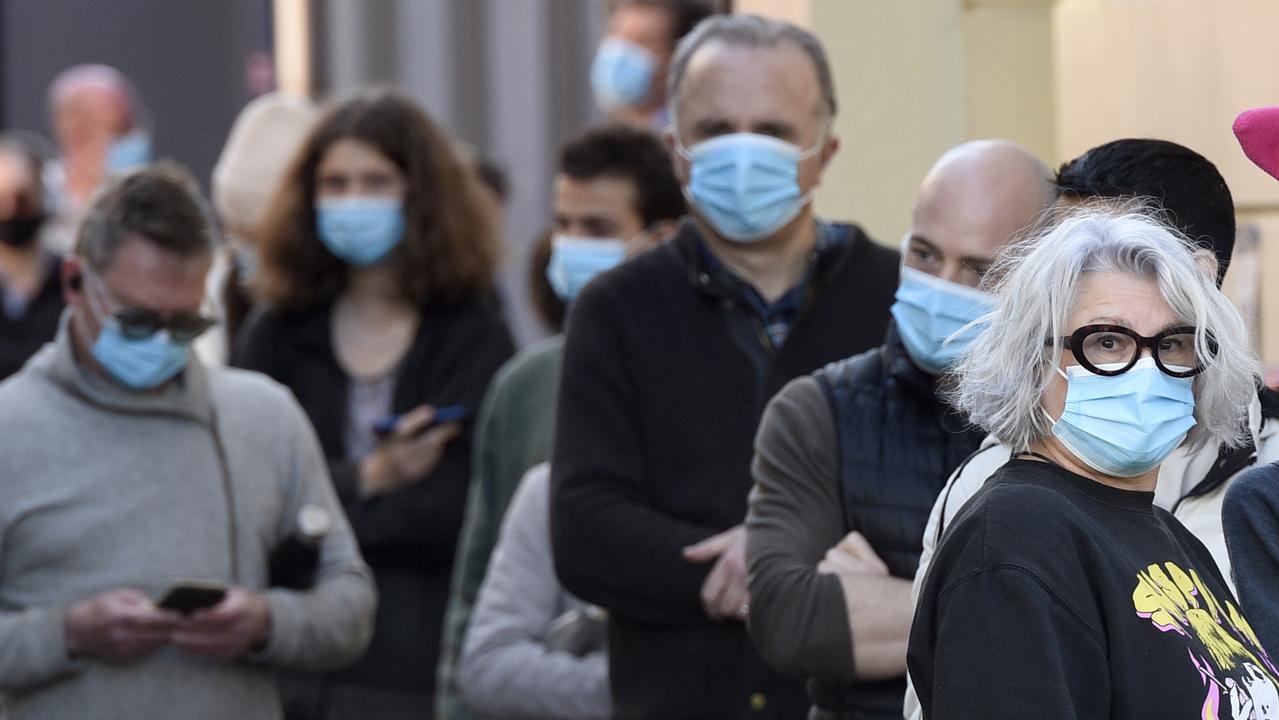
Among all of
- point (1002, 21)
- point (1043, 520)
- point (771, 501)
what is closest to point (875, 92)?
point (1002, 21)

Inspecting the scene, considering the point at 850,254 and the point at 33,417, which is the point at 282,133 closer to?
the point at 33,417

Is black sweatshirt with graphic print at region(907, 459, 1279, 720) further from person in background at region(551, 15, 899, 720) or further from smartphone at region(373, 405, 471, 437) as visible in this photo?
smartphone at region(373, 405, 471, 437)

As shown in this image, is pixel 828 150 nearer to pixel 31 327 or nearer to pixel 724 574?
pixel 724 574

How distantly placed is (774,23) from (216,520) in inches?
60.1

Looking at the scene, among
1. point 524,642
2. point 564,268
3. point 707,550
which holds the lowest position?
point 524,642

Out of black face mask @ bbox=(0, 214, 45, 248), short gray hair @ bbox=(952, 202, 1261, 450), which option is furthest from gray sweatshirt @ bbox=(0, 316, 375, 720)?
black face mask @ bbox=(0, 214, 45, 248)

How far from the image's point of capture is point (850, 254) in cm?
384

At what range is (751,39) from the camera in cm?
397

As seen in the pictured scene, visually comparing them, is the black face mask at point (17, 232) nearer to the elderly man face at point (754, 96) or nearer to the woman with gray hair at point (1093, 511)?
the elderly man face at point (754, 96)

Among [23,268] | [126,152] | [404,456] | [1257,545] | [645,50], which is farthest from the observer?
[126,152]

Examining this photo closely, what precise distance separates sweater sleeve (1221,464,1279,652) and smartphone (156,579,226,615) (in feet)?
6.88

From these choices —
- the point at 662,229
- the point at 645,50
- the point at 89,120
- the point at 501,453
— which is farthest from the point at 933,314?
the point at 89,120

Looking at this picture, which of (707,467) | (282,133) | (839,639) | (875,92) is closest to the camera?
(839,639)

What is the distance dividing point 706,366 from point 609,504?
316mm
